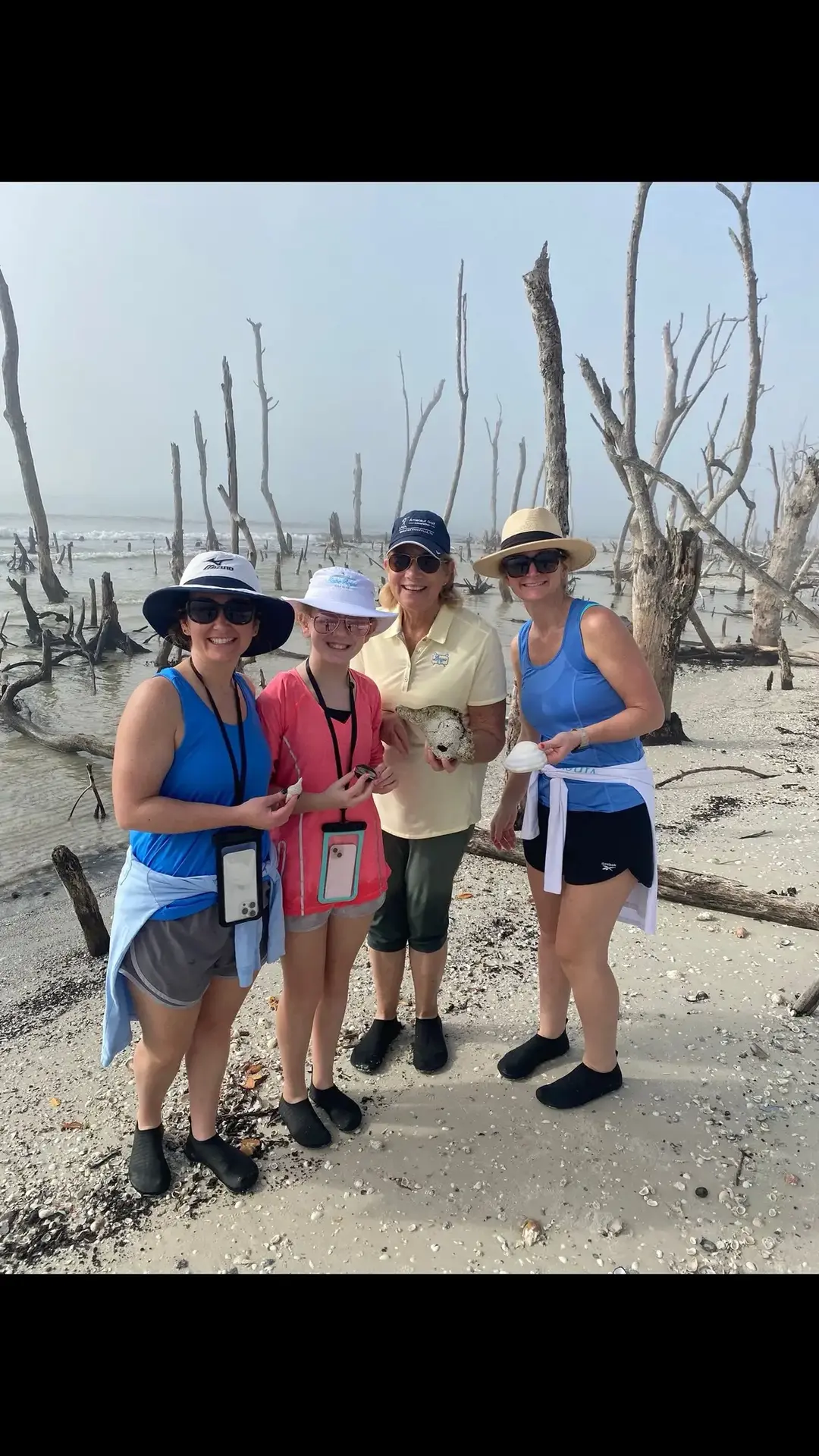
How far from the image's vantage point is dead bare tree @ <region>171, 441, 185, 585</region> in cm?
2311

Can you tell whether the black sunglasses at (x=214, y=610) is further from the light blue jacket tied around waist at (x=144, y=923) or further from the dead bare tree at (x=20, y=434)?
the dead bare tree at (x=20, y=434)

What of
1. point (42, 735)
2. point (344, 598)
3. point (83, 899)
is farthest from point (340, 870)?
point (42, 735)

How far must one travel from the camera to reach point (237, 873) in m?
2.03

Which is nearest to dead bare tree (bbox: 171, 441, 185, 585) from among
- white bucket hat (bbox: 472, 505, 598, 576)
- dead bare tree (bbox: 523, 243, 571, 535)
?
dead bare tree (bbox: 523, 243, 571, 535)

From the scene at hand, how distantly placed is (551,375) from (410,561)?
506cm

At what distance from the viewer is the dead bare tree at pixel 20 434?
19.2m

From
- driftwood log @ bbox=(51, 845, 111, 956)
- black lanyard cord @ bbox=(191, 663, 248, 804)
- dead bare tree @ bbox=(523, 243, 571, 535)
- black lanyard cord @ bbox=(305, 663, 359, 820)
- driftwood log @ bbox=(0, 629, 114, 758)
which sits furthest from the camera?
driftwood log @ bbox=(0, 629, 114, 758)

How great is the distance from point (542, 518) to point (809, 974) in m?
2.67

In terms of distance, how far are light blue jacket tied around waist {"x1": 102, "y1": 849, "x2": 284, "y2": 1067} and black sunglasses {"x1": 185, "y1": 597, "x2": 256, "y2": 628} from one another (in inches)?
28.6

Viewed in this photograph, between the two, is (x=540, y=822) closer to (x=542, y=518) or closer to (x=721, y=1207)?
(x=542, y=518)

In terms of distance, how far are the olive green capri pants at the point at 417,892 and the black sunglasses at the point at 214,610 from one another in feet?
3.79

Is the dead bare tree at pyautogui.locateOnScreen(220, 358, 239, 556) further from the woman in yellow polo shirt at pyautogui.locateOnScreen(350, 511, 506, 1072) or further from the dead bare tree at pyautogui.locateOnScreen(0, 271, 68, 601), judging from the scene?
the woman in yellow polo shirt at pyautogui.locateOnScreen(350, 511, 506, 1072)

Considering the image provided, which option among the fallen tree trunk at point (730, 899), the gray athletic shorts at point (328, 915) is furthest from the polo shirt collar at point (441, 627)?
the fallen tree trunk at point (730, 899)
